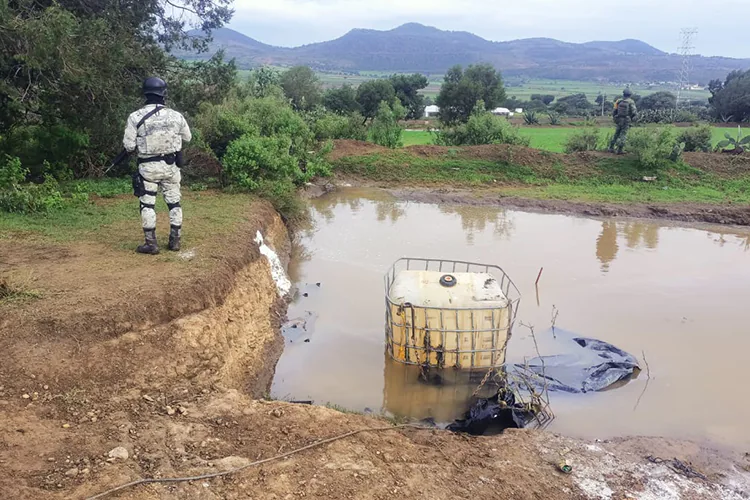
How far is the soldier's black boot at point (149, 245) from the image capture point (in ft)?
26.9

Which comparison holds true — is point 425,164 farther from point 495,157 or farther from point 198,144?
point 198,144

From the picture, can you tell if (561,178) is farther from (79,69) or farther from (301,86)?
(301,86)

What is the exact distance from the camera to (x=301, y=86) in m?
41.8

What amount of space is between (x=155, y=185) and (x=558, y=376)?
241 inches

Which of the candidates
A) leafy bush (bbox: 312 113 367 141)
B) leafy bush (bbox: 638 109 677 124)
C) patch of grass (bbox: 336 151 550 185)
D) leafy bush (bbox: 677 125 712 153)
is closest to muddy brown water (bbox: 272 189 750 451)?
patch of grass (bbox: 336 151 550 185)

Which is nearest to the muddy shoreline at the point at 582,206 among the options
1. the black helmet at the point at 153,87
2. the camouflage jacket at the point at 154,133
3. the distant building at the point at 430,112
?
the camouflage jacket at the point at 154,133

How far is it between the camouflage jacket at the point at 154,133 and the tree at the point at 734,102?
41.4 meters

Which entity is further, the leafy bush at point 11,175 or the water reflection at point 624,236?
the water reflection at point 624,236

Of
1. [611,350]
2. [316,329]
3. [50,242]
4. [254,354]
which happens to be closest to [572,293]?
[611,350]

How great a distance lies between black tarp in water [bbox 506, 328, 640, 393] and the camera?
26.0 feet

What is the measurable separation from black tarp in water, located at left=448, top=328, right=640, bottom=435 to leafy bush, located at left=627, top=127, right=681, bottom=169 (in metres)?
12.9

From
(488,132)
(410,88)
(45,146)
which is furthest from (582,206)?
(410,88)

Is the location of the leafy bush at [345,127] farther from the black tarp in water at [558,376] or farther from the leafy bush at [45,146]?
the black tarp in water at [558,376]

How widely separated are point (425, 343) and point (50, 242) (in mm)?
5601
